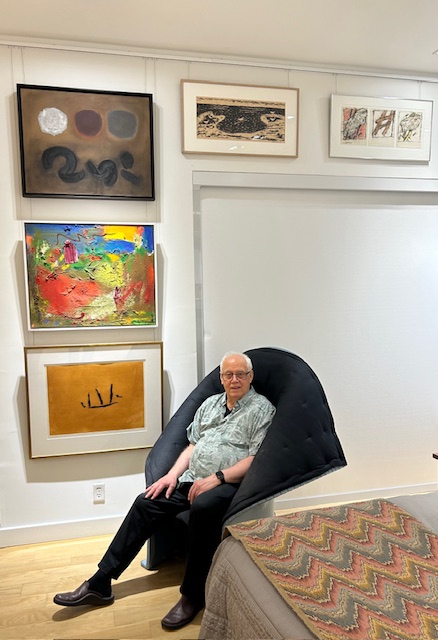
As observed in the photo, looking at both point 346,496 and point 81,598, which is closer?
point 81,598

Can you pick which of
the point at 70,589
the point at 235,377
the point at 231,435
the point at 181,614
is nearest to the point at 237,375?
the point at 235,377

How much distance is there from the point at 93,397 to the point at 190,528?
951mm

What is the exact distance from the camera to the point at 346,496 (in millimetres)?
3025

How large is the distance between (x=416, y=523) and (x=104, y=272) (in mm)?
1837

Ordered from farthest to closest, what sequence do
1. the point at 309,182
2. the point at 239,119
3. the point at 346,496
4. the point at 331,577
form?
1. the point at 346,496
2. the point at 309,182
3. the point at 239,119
4. the point at 331,577

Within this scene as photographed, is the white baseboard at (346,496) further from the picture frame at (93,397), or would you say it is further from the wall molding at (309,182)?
the wall molding at (309,182)

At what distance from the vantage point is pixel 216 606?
4.76 feet

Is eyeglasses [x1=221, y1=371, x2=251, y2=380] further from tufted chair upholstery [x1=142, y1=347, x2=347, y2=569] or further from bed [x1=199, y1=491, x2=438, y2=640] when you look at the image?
bed [x1=199, y1=491, x2=438, y2=640]

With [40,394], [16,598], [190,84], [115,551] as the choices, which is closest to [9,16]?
[190,84]

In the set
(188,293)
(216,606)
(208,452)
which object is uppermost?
(188,293)

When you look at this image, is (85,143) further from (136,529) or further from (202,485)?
(136,529)

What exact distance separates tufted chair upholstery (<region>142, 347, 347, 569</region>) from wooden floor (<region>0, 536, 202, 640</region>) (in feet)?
0.49

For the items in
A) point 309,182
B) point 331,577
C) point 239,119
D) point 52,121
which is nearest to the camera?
point 331,577

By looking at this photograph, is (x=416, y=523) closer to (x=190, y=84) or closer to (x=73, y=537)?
(x=73, y=537)
